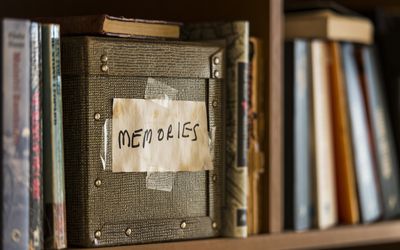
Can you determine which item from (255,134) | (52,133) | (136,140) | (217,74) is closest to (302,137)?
(255,134)

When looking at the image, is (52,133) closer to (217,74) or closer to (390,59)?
(217,74)

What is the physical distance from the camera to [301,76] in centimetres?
142

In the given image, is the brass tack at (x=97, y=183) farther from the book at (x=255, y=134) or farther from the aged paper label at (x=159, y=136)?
the book at (x=255, y=134)

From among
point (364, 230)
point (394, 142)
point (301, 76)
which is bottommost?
point (364, 230)

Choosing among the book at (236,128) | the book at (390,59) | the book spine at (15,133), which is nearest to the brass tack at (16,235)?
the book spine at (15,133)

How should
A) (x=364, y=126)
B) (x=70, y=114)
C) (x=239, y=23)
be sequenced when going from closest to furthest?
(x=70, y=114) → (x=239, y=23) → (x=364, y=126)

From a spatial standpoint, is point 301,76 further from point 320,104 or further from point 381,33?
point 381,33

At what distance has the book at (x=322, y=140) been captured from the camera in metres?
1.44

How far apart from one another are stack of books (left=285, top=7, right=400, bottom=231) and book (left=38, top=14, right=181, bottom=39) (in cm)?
27

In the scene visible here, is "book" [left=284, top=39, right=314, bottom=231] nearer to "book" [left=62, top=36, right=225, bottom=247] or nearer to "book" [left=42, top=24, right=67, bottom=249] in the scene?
"book" [left=62, top=36, right=225, bottom=247]

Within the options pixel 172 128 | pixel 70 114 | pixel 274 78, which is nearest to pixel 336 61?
pixel 274 78

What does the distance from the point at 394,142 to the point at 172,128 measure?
543mm

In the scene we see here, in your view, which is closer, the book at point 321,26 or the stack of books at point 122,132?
the stack of books at point 122,132

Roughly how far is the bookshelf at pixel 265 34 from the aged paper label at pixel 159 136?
0.13m
